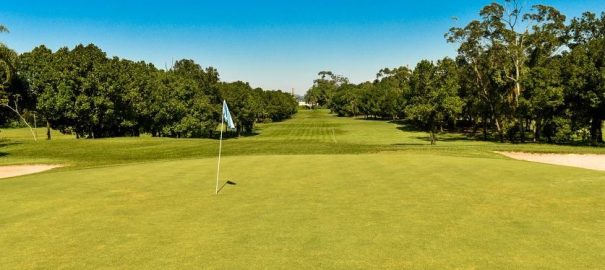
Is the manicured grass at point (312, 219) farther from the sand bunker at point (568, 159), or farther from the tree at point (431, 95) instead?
the tree at point (431, 95)

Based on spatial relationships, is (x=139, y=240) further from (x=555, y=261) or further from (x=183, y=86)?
(x=183, y=86)

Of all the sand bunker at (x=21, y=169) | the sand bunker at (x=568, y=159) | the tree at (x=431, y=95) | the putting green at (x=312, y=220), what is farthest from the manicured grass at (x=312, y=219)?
the tree at (x=431, y=95)

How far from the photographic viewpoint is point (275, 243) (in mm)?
9359

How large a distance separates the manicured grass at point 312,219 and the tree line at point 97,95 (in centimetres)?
3355

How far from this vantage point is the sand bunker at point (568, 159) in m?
28.3

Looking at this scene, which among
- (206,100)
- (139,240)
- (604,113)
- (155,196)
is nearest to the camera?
(139,240)

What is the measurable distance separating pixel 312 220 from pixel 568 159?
2815 centimetres

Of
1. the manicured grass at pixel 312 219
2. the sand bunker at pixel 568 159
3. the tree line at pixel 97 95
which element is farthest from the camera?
the tree line at pixel 97 95

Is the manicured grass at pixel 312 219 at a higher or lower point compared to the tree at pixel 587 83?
lower

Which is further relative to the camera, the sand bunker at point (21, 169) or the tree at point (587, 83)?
the tree at point (587, 83)

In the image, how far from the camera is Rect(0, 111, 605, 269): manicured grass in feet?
27.9

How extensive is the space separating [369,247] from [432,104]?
39800 millimetres

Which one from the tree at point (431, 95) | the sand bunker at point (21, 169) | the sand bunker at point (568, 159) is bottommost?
the sand bunker at point (21, 169)

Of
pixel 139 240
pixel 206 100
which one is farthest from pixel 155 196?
pixel 206 100
